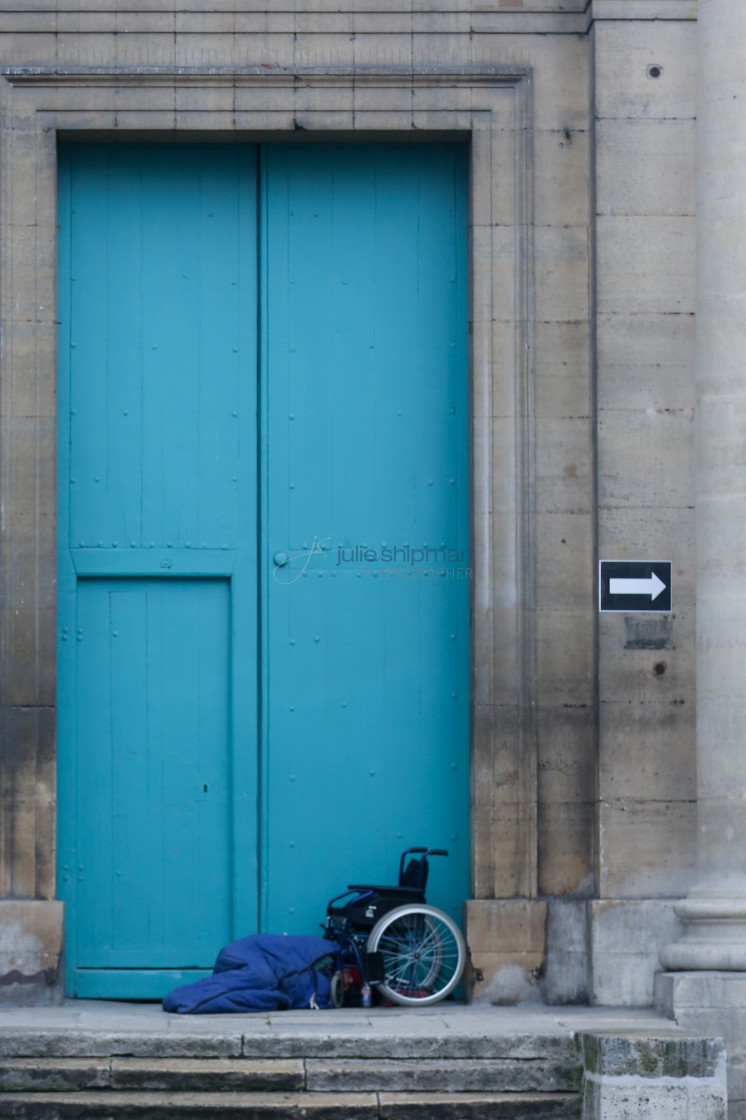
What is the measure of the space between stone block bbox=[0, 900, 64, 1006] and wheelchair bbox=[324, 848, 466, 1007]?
4.75 ft

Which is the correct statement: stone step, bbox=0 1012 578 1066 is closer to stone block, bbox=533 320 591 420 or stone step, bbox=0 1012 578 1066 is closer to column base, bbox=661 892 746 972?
column base, bbox=661 892 746 972

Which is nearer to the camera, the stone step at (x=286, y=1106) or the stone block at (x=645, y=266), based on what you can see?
the stone step at (x=286, y=1106)

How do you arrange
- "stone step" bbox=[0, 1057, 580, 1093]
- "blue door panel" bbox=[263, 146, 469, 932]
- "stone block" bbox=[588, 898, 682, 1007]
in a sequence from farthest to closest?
1. "blue door panel" bbox=[263, 146, 469, 932]
2. "stone block" bbox=[588, 898, 682, 1007]
3. "stone step" bbox=[0, 1057, 580, 1093]

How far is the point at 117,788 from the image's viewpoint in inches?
309

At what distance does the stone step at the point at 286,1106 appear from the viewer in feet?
20.1

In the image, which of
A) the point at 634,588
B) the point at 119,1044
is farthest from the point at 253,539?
the point at 119,1044

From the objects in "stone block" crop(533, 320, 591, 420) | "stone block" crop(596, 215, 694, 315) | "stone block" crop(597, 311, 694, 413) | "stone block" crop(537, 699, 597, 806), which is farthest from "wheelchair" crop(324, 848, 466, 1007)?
"stone block" crop(596, 215, 694, 315)

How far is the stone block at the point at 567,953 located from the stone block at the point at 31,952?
2.58 meters

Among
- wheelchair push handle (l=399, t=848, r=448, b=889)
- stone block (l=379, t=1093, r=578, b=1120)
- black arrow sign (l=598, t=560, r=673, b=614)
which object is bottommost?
stone block (l=379, t=1093, r=578, b=1120)

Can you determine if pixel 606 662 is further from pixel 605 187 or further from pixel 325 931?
pixel 605 187

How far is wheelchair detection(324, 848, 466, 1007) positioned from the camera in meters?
7.32

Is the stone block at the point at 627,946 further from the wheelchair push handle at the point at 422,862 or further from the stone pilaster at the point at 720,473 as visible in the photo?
the wheelchair push handle at the point at 422,862

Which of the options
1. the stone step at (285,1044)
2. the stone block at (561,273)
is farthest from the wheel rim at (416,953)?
the stone block at (561,273)

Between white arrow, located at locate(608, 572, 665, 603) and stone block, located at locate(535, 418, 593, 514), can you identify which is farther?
stone block, located at locate(535, 418, 593, 514)
